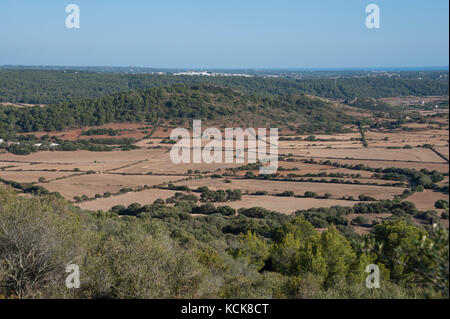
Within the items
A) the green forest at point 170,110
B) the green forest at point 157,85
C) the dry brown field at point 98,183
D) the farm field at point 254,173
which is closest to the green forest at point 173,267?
the farm field at point 254,173

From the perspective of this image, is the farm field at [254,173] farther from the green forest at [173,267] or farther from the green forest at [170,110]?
the green forest at [170,110]

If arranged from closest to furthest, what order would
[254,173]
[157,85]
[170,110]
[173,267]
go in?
[173,267], [254,173], [170,110], [157,85]

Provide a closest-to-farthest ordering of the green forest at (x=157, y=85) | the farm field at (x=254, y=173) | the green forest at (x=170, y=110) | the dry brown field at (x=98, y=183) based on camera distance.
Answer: the farm field at (x=254, y=173), the dry brown field at (x=98, y=183), the green forest at (x=170, y=110), the green forest at (x=157, y=85)

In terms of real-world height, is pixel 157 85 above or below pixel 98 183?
above

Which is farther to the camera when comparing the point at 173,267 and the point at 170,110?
the point at 170,110

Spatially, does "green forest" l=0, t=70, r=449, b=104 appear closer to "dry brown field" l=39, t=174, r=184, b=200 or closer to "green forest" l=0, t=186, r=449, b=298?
"dry brown field" l=39, t=174, r=184, b=200

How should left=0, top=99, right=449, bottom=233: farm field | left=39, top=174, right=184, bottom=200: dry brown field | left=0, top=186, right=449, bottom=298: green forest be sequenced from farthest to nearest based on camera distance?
1. left=39, top=174, right=184, bottom=200: dry brown field
2. left=0, top=99, right=449, bottom=233: farm field
3. left=0, top=186, right=449, bottom=298: green forest

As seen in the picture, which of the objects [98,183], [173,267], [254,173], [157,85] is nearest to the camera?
[173,267]

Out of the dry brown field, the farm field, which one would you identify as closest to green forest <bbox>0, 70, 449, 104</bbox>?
the farm field

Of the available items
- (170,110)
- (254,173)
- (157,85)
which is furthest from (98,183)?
(157,85)

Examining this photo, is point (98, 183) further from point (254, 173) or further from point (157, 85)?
point (157, 85)

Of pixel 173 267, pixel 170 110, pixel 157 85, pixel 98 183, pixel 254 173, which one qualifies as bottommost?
pixel 98 183
